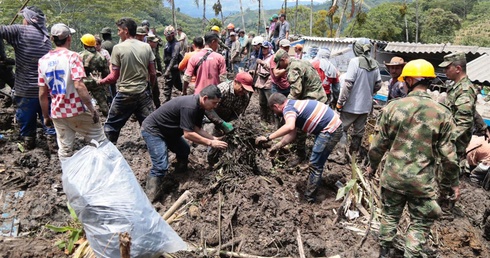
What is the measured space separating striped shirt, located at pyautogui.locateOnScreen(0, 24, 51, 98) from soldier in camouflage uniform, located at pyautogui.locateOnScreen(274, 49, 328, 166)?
3633 millimetres

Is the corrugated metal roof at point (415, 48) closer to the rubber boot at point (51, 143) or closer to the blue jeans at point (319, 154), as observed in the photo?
the blue jeans at point (319, 154)

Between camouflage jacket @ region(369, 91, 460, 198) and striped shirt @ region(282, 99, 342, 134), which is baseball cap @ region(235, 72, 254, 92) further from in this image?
camouflage jacket @ region(369, 91, 460, 198)

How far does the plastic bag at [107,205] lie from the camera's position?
267 cm

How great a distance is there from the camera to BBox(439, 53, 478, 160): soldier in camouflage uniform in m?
4.36

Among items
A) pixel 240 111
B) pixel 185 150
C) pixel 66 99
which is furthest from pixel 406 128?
pixel 66 99

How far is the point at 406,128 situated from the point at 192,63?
11.2 ft

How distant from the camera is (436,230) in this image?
13.8 ft

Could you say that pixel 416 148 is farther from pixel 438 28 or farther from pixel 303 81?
pixel 438 28

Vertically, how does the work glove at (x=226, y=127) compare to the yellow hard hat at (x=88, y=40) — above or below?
below

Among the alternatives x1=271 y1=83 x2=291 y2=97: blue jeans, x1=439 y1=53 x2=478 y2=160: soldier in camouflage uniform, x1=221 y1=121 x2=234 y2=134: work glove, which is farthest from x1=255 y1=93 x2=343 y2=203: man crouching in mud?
x1=271 y1=83 x2=291 y2=97: blue jeans

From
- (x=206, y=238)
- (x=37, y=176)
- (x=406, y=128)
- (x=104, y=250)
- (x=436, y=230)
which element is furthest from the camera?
(x=37, y=176)

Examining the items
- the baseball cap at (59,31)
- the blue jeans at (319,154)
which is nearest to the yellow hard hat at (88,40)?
the baseball cap at (59,31)

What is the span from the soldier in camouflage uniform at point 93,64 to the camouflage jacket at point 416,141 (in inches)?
200

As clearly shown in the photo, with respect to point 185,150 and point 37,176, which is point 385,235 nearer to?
point 185,150
